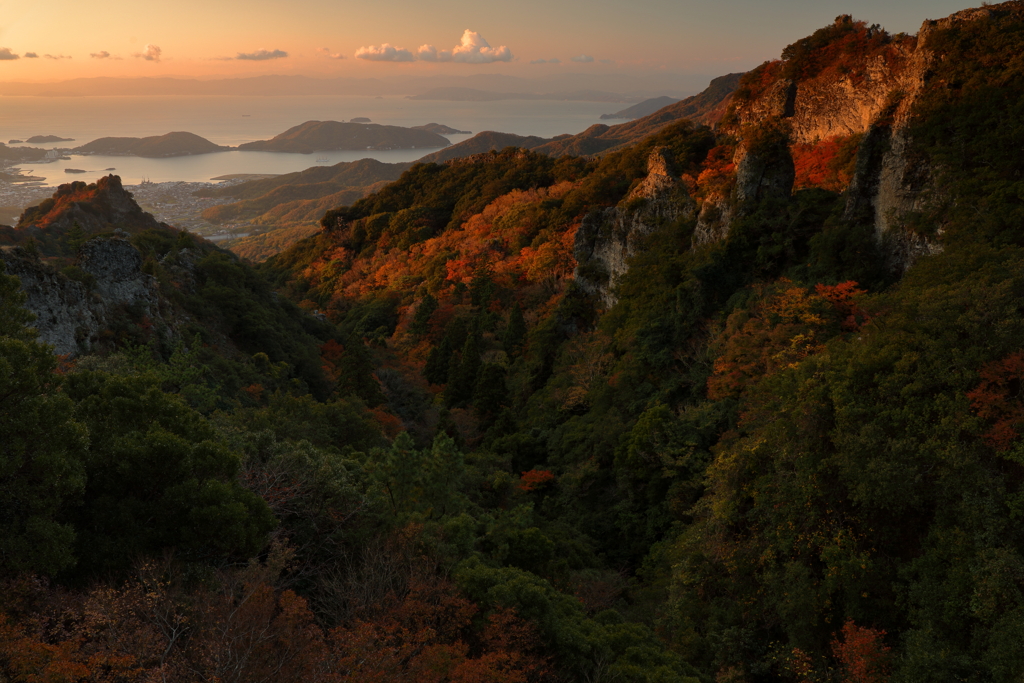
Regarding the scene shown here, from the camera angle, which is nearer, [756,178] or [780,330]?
[780,330]

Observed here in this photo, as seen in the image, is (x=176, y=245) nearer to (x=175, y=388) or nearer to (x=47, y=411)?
(x=175, y=388)

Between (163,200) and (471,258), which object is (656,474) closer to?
(471,258)

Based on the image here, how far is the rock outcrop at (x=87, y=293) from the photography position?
72.3ft

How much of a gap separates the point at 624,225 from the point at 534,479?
64.0ft

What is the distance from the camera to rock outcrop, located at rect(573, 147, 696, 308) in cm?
3572

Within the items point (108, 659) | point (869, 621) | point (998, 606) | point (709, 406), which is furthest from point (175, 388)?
point (998, 606)

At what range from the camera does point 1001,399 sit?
12320 millimetres

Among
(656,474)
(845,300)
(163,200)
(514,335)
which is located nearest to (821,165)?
(845,300)

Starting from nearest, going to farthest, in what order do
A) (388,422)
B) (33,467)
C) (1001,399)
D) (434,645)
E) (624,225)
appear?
(33,467) < (434,645) < (1001,399) < (388,422) < (624,225)

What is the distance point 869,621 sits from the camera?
42.5 feet

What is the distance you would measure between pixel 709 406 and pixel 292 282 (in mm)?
64490

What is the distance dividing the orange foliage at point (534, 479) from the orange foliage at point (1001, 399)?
1723 cm

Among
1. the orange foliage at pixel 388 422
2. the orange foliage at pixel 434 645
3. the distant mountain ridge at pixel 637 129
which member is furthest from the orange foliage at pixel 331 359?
the distant mountain ridge at pixel 637 129

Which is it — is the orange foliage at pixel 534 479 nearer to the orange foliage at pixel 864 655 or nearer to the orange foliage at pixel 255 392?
the orange foliage at pixel 255 392
